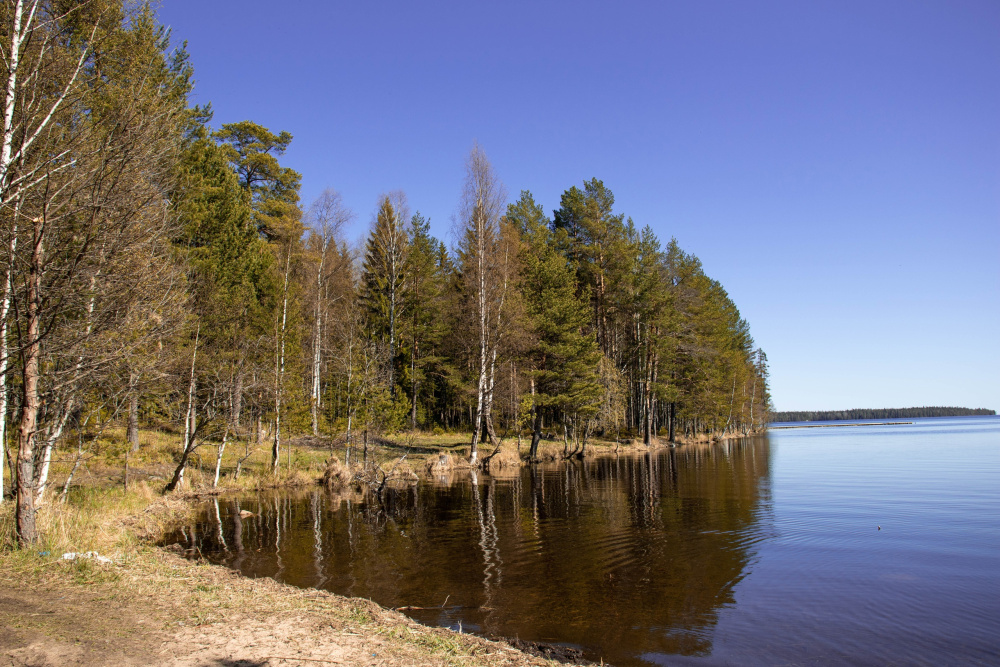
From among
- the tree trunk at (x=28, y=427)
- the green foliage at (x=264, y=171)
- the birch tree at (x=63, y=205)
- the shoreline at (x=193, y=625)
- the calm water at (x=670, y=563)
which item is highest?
the green foliage at (x=264, y=171)

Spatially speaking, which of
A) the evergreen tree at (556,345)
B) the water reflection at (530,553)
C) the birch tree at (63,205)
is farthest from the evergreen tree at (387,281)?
the birch tree at (63,205)

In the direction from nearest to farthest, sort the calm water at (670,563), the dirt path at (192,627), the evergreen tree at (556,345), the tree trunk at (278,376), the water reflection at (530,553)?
1. the dirt path at (192,627)
2. the calm water at (670,563)
3. the water reflection at (530,553)
4. the tree trunk at (278,376)
5. the evergreen tree at (556,345)

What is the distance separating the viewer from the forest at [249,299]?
8398 mm

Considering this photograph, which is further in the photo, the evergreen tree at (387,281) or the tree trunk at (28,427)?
the evergreen tree at (387,281)

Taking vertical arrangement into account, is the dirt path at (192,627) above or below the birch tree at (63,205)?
below

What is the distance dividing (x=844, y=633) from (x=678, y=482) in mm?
16382

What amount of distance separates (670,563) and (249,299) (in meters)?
19.4

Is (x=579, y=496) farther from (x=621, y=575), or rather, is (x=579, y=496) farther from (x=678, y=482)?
(x=621, y=575)

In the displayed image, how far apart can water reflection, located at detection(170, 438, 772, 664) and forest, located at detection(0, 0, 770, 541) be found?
4.11 metres

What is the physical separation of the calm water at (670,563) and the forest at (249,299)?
4.41 meters

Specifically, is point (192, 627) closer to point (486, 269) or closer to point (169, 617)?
point (169, 617)

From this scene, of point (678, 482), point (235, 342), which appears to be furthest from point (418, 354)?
point (678, 482)

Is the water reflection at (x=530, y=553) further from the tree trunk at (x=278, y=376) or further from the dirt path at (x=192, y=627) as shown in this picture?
the tree trunk at (x=278, y=376)

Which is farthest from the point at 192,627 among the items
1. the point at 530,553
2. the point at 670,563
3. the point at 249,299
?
the point at 249,299
